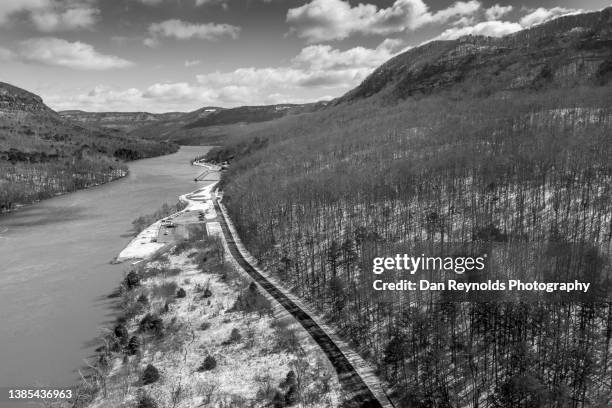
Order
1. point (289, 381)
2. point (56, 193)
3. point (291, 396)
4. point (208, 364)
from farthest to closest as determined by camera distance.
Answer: point (56, 193)
point (208, 364)
point (289, 381)
point (291, 396)

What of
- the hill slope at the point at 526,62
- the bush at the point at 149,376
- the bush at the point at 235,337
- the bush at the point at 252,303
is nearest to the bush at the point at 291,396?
the bush at the point at 235,337

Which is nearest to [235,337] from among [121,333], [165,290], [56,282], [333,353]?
[333,353]

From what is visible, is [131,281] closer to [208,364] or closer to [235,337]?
[235,337]

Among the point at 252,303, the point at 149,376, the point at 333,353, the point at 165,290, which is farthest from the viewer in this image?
the point at 165,290

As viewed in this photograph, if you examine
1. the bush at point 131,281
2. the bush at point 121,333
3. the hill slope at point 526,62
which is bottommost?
the bush at point 121,333

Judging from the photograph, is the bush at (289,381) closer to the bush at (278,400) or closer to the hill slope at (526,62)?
the bush at (278,400)

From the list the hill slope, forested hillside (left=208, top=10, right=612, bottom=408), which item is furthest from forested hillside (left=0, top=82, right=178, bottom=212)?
the hill slope

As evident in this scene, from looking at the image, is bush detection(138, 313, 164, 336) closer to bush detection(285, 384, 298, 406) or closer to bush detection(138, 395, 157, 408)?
bush detection(138, 395, 157, 408)
